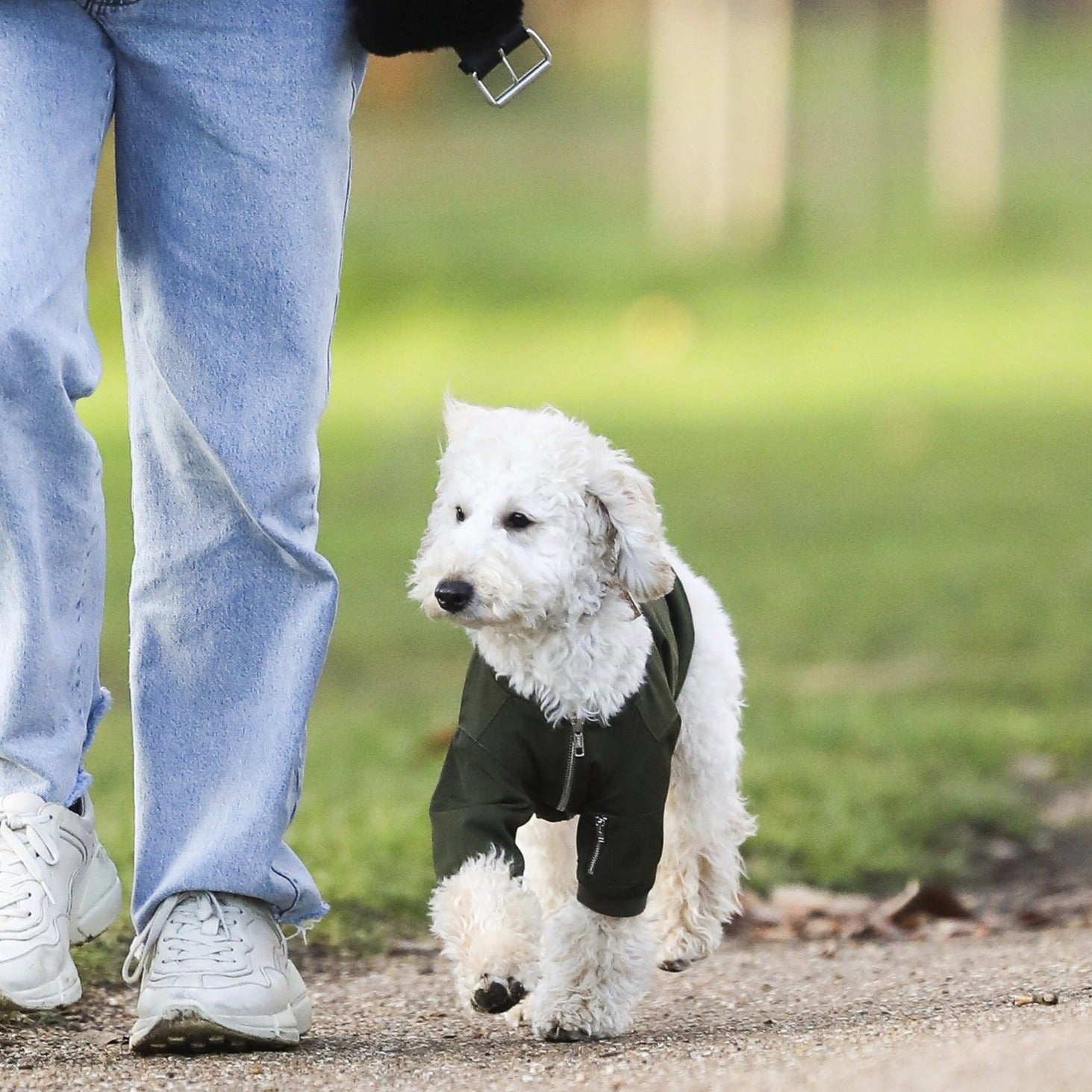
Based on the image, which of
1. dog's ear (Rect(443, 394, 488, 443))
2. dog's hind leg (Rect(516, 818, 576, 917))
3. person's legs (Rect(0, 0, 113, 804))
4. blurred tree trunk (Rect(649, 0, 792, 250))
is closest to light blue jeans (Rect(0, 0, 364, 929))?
person's legs (Rect(0, 0, 113, 804))

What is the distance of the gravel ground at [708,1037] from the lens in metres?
2.82

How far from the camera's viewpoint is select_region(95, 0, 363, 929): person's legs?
325cm

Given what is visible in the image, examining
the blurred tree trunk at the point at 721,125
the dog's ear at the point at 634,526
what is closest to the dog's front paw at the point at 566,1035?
the dog's ear at the point at 634,526

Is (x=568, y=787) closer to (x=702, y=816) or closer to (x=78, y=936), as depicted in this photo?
(x=702, y=816)

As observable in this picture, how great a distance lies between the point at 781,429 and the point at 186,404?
9593 millimetres

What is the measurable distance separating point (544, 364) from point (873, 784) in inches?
385

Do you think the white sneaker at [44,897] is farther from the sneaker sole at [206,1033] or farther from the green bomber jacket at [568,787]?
the green bomber jacket at [568,787]

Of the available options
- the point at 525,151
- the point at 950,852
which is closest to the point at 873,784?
the point at 950,852

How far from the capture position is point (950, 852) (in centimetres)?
544

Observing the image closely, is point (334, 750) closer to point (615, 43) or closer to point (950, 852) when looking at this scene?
point (950, 852)

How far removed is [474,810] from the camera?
339 cm

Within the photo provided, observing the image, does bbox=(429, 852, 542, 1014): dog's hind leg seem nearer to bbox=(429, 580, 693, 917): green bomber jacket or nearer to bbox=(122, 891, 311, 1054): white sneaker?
bbox=(429, 580, 693, 917): green bomber jacket

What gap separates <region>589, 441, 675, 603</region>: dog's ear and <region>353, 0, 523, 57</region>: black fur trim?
784mm

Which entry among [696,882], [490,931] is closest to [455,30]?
[490,931]
